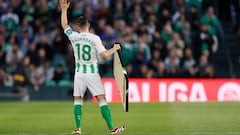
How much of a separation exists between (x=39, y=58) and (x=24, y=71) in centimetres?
90

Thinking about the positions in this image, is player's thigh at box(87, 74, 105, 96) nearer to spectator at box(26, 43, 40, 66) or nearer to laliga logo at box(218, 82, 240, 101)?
laliga logo at box(218, 82, 240, 101)

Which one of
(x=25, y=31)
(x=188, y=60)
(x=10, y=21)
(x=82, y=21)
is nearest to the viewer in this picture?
(x=82, y=21)

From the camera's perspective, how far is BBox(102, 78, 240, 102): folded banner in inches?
1069

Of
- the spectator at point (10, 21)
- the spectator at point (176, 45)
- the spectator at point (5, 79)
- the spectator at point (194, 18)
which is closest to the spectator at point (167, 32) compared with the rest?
the spectator at point (176, 45)

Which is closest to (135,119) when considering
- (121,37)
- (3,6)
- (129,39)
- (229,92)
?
(229,92)

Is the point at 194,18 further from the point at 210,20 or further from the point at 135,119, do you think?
the point at 135,119

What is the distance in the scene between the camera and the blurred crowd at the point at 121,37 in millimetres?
27984

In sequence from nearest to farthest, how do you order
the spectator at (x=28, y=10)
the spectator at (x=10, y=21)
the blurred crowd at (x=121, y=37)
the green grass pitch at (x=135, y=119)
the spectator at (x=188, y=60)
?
the green grass pitch at (x=135, y=119) < the spectator at (x=188, y=60) < the blurred crowd at (x=121, y=37) < the spectator at (x=10, y=21) < the spectator at (x=28, y=10)

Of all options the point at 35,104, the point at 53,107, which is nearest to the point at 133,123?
the point at 53,107

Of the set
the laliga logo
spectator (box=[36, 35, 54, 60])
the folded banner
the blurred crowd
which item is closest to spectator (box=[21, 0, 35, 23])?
the blurred crowd

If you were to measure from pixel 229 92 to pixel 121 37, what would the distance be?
178 inches

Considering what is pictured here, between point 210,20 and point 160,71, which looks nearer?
point 160,71

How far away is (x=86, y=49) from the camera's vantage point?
1445cm

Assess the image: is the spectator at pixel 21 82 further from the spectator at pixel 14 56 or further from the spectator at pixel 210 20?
the spectator at pixel 210 20
